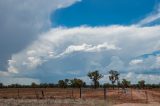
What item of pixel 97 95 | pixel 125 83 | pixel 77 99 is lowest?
pixel 77 99

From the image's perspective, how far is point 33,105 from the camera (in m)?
36.0

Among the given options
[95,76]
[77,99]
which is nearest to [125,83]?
[95,76]

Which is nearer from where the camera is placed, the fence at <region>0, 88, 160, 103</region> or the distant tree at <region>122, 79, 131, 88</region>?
the fence at <region>0, 88, 160, 103</region>

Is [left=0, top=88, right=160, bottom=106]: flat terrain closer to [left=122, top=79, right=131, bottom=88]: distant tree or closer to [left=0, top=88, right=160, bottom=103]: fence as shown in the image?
[left=0, top=88, right=160, bottom=103]: fence

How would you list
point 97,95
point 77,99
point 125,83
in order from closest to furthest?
point 77,99
point 97,95
point 125,83

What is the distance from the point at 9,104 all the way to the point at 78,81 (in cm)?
7620

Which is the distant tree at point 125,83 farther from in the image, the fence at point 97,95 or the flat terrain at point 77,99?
the flat terrain at point 77,99

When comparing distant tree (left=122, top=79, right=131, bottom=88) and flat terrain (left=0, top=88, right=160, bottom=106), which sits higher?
distant tree (left=122, top=79, right=131, bottom=88)

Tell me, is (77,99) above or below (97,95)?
below

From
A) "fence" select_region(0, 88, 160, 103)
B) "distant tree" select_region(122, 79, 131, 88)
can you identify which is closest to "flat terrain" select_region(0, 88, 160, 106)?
A: "fence" select_region(0, 88, 160, 103)

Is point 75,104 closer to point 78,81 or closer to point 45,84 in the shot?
point 78,81

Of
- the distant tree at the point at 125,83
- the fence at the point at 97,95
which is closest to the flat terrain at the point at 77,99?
the fence at the point at 97,95

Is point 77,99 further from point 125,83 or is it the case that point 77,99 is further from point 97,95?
point 125,83

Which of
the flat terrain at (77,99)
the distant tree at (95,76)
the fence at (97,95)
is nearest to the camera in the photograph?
the flat terrain at (77,99)
